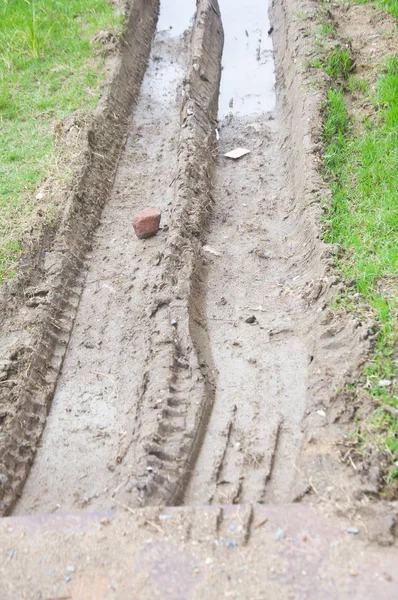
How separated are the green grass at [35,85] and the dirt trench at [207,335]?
673mm

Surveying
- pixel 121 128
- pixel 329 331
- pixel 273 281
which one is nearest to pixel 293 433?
pixel 329 331

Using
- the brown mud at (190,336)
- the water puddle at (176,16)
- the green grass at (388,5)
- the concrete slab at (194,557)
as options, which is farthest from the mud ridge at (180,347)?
the water puddle at (176,16)

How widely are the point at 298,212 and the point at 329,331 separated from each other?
159 centimetres

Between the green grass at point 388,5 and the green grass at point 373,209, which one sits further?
the green grass at point 388,5

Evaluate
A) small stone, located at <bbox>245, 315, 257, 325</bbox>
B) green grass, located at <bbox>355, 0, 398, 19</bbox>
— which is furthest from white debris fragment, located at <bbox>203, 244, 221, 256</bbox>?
green grass, located at <bbox>355, 0, 398, 19</bbox>

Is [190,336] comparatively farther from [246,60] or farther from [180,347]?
[246,60]

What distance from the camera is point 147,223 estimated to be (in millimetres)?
4977

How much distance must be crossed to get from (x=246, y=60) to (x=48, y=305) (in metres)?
5.27

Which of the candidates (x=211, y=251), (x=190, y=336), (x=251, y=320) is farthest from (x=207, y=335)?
(x=211, y=251)

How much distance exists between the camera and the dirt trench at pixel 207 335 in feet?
10.5

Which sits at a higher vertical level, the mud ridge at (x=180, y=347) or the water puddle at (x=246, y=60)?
the water puddle at (x=246, y=60)

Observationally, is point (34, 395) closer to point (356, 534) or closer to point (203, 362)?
point (203, 362)

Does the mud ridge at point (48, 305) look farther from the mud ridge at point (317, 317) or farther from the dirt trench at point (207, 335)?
the mud ridge at point (317, 317)

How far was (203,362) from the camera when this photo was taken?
3840mm
